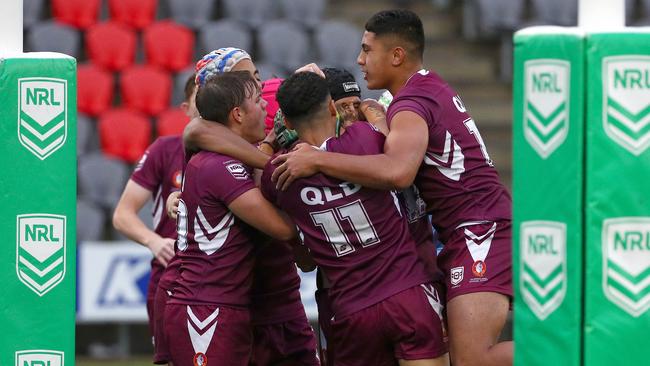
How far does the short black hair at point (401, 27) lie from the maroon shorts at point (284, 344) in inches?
56.2

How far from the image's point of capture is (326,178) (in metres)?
4.58

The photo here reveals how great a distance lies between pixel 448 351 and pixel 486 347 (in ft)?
0.57

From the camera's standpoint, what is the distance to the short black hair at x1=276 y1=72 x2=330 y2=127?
4.62m

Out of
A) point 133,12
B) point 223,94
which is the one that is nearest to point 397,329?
point 223,94

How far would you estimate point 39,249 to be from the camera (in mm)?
4008

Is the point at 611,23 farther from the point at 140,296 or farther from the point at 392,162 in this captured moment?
the point at 140,296

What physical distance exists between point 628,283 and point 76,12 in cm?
1042

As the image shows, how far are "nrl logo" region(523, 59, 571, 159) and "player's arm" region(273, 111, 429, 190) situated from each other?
0.94 meters

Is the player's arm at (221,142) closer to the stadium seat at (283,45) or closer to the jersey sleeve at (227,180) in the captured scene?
the jersey sleeve at (227,180)

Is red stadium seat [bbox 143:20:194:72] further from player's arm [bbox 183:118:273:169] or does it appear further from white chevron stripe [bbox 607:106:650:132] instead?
white chevron stripe [bbox 607:106:650:132]

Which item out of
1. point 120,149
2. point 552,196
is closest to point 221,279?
point 552,196

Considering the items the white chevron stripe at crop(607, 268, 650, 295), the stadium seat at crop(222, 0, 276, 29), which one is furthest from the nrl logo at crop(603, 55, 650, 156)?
the stadium seat at crop(222, 0, 276, 29)

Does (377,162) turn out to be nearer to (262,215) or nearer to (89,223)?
(262,215)

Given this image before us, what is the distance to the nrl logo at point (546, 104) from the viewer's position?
11.5 feet
